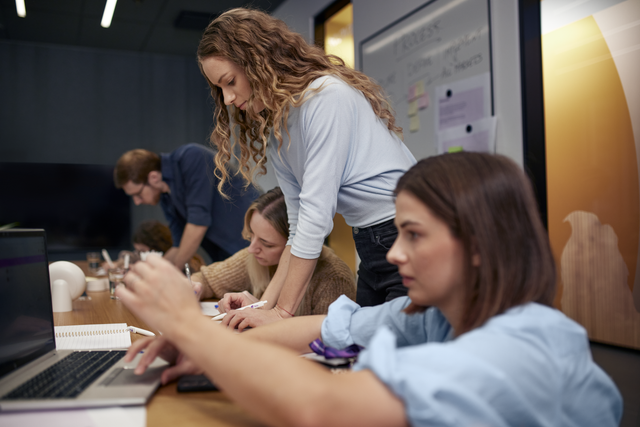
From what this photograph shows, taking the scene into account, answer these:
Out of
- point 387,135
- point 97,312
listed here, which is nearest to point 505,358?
point 387,135

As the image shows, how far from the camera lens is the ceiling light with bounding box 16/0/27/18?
3.51m

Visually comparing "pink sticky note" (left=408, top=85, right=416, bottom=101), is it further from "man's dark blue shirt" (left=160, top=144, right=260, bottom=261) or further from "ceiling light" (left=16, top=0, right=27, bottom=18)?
"ceiling light" (left=16, top=0, right=27, bottom=18)

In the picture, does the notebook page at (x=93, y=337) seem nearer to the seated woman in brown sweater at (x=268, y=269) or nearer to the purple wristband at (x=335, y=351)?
the purple wristband at (x=335, y=351)

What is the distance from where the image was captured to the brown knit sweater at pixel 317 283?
1.49 metres

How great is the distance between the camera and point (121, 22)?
13.0 feet

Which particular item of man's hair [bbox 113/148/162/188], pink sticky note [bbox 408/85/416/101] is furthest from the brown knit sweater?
pink sticky note [bbox 408/85/416/101]

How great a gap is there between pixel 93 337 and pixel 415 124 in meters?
1.88

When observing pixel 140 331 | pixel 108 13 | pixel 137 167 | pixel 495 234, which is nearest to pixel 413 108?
pixel 137 167


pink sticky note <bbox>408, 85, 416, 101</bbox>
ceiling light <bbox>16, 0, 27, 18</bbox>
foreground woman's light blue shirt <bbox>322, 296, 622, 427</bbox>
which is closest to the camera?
foreground woman's light blue shirt <bbox>322, 296, 622, 427</bbox>

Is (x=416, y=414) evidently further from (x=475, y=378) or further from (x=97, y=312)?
(x=97, y=312)

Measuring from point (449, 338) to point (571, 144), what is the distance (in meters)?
1.34

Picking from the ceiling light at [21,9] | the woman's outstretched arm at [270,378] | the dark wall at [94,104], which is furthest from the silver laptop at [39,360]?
the dark wall at [94,104]

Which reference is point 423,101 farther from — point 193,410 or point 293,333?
point 193,410

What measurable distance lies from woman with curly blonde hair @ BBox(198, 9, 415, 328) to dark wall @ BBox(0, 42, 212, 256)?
332 cm
